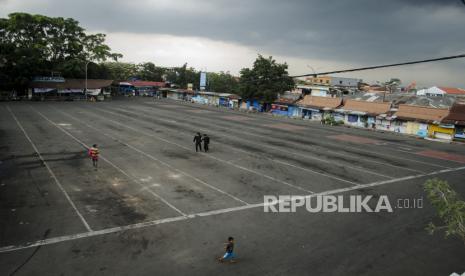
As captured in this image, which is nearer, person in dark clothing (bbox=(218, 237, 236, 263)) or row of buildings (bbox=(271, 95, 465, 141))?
person in dark clothing (bbox=(218, 237, 236, 263))

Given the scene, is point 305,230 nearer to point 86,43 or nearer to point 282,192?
point 282,192

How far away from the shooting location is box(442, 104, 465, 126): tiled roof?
36747mm

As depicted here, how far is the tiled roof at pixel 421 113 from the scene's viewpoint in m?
39.3

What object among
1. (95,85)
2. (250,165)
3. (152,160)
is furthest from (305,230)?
(95,85)

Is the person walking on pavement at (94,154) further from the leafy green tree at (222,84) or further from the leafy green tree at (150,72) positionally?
the leafy green tree at (150,72)

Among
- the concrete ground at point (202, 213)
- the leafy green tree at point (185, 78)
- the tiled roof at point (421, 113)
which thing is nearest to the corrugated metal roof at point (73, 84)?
the leafy green tree at point (185, 78)

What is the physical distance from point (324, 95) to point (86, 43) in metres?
53.0

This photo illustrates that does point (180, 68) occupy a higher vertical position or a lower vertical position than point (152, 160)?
higher

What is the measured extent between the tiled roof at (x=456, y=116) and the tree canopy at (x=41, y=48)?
6553 centimetres

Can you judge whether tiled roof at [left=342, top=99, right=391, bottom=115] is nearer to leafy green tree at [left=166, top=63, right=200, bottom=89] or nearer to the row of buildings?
the row of buildings

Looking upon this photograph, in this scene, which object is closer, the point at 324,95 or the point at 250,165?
the point at 250,165

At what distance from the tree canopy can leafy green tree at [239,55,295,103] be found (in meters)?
36.7

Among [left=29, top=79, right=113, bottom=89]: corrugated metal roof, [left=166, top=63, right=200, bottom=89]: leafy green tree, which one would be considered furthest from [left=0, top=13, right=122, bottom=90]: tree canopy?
[left=166, top=63, right=200, bottom=89]: leafy green tree

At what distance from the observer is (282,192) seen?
16250mm
